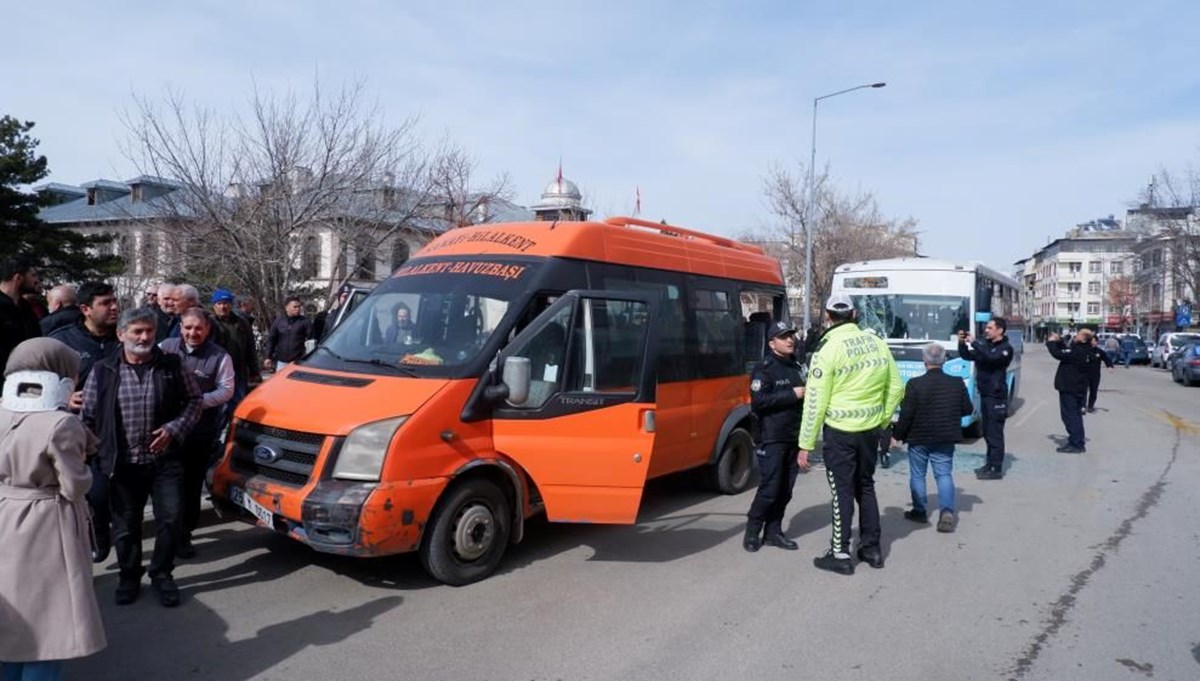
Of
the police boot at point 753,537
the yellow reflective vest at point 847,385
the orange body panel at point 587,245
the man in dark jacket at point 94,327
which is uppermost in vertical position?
the orange body panel at point 587,245

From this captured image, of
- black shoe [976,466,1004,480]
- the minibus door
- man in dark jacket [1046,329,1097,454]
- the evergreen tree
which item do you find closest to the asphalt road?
the minibus door

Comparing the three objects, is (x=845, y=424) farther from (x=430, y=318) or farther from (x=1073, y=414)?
(x=1073, y=414)

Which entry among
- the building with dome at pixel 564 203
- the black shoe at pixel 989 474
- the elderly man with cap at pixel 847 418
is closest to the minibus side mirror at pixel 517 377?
the elderly man with cap at pixel 847 418

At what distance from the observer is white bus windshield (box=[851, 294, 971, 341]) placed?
45.3 ft

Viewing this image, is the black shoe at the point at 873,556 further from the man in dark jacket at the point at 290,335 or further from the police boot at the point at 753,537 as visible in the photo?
the man in dark jacket at the point at 290,335

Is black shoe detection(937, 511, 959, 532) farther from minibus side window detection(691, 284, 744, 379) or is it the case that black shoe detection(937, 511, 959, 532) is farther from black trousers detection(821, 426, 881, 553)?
minibus side window detection(691, 284, 744, 379)

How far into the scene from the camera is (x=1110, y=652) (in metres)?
4.65

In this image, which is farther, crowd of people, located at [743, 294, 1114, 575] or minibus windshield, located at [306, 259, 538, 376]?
crowd of people, located at [743, 294, 1114, 575]

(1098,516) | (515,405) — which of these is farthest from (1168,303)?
(515,405)

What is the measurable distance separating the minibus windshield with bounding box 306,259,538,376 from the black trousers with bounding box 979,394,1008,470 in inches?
253

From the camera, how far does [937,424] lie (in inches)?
289

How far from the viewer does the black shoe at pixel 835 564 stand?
6043mm

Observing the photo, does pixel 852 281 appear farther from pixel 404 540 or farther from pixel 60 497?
pixel 60 497

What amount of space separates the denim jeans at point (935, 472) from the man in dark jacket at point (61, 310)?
271 inches
